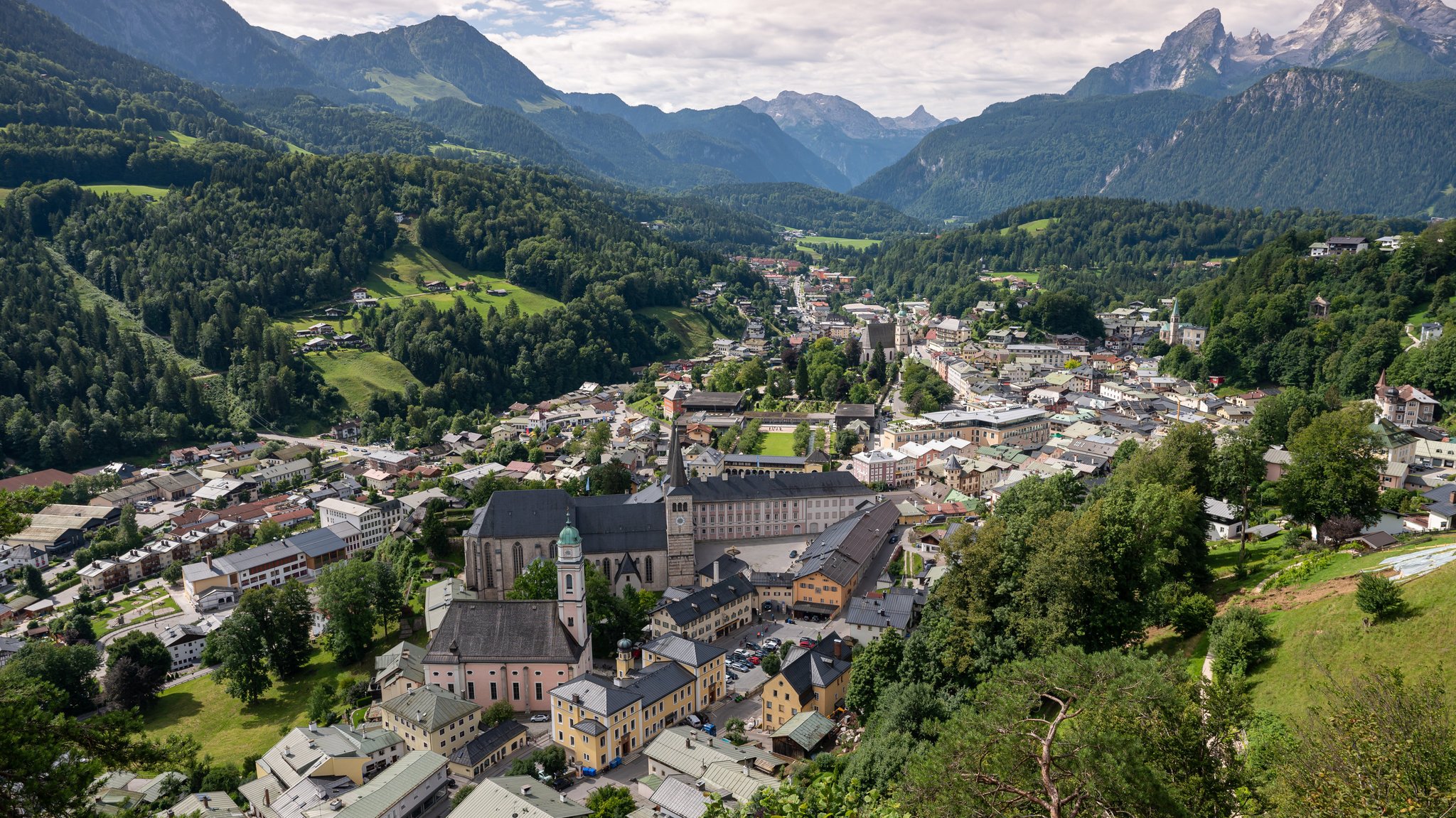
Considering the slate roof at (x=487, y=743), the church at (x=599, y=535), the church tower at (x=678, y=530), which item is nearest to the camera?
the slate roof at (x=487, y=743)

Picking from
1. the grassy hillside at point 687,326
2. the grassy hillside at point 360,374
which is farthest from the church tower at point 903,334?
the grassy hillside at point 360,374

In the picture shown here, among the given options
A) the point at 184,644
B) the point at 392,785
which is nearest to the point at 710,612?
the point at 392,785

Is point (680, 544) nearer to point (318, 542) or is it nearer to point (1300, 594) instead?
point (318, 542)

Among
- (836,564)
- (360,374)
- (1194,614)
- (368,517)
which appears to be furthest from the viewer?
(360,374)

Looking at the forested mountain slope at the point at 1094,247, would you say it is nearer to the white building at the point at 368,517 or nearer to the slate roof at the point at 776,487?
the slate roof at the point at 776,487

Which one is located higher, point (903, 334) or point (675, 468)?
point (903, 334)

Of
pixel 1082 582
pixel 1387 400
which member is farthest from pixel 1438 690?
pixel 1387 400
